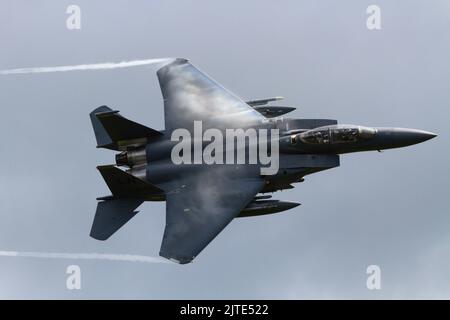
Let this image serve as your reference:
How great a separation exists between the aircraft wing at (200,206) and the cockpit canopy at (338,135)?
2449 millimetres

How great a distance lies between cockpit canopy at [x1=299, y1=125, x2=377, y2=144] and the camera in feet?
135

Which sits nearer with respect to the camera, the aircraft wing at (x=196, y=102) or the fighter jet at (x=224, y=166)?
the fighter jet at (x=224, y=166)

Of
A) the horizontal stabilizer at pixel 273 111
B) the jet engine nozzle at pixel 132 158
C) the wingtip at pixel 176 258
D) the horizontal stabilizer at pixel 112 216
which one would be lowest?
the wingtip at pixel 176 258

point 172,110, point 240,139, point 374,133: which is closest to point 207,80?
point 172,110

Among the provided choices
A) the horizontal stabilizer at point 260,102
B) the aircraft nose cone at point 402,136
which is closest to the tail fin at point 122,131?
the horizontal stabilizer at point 260,102

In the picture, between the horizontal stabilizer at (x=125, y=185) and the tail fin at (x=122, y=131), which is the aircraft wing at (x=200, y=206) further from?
the tail fin at (x=122, y=131)

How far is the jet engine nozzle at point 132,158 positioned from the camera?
42.8 metres

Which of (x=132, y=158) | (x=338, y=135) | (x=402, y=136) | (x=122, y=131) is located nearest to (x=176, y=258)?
(x=132, y=158)

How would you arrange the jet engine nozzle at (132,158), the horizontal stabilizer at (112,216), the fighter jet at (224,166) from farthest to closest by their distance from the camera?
the jet engine nozzle at (132,158) < the horizontal stabilizer at (112,216) < the fighter jet at (224,166)

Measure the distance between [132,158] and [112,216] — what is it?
8.59 feet

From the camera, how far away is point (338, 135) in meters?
41.1

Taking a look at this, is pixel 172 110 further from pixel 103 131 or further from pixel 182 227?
pixel 182 227

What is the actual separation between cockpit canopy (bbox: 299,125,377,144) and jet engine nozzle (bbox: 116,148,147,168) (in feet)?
20.6

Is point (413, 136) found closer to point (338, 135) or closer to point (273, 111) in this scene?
point (338, 135)
